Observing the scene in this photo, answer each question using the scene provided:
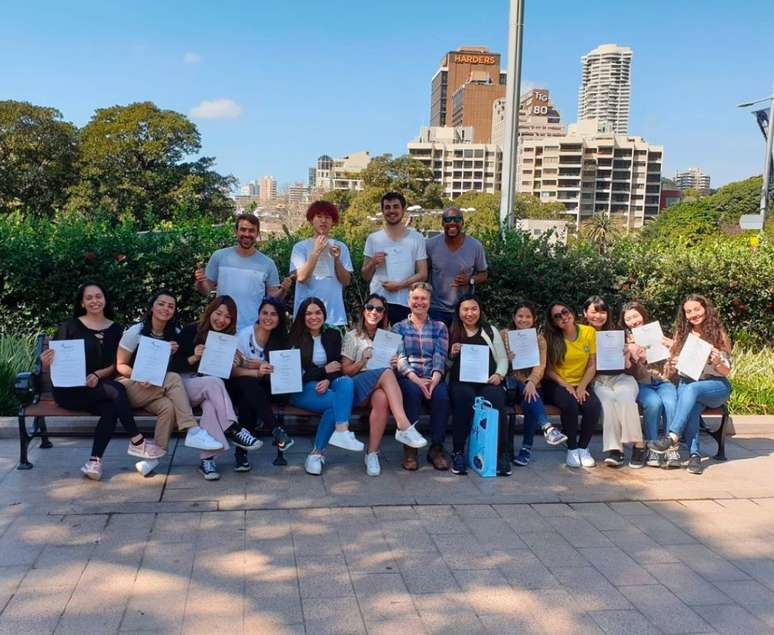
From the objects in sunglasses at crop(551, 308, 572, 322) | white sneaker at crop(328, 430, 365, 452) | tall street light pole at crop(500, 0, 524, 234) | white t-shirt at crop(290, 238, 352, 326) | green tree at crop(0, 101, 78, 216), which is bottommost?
white sneaker at crop(328, 430, 365, 452)

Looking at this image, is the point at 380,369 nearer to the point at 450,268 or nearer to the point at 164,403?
the point at 450,268

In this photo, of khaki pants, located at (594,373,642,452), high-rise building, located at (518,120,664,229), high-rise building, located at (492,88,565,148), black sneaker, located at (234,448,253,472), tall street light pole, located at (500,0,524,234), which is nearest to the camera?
black sneaker, located at (234,448,253,472)

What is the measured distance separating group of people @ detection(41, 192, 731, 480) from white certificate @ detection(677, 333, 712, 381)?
0.11 m

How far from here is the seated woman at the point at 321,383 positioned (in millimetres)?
5352

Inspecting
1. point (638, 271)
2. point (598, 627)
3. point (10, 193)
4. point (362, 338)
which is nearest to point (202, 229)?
point (362, 338)

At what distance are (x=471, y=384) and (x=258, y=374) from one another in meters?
1.67

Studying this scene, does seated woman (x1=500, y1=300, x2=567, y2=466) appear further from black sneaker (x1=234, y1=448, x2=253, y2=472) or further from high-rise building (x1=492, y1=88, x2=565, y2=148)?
high-rise building (x1=492, y1=88, x2=565, y2=148)

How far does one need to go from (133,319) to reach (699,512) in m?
5.63

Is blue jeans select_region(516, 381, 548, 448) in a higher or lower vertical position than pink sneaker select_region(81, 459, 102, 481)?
higher

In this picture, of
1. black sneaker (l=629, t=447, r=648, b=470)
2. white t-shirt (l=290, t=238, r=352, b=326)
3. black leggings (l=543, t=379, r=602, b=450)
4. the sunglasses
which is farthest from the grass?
white t-shirt (l=290, t=238, r=352, b=326)

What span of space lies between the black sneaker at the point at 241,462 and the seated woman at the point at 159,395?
0.27 meters

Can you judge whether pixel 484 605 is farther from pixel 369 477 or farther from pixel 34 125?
pixel 34 125

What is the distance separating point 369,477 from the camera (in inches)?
210

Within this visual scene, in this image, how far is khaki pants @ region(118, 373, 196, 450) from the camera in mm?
5133
